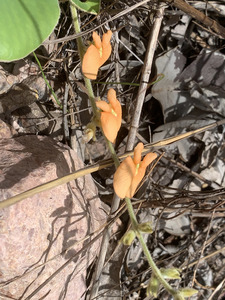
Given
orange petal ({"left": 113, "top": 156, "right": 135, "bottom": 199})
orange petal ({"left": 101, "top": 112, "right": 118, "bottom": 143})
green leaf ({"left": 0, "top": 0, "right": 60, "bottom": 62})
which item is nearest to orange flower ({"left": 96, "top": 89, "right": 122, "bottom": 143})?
orange petal ({"left": 101, "top": 112, "right": 118, "bottom": 143})

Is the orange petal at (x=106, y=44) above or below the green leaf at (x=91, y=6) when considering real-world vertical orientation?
below

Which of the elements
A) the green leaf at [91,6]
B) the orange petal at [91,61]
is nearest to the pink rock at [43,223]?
the orange petal at [91,61]

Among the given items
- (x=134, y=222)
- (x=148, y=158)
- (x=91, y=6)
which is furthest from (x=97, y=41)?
(x=134, y=222)

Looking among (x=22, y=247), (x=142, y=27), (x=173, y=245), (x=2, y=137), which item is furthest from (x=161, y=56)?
(x=22, y=247)

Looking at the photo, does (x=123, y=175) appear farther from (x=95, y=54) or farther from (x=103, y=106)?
(x=95, y=54)

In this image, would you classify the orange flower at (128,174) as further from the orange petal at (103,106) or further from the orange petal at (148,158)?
the orange petal at (103,106)
